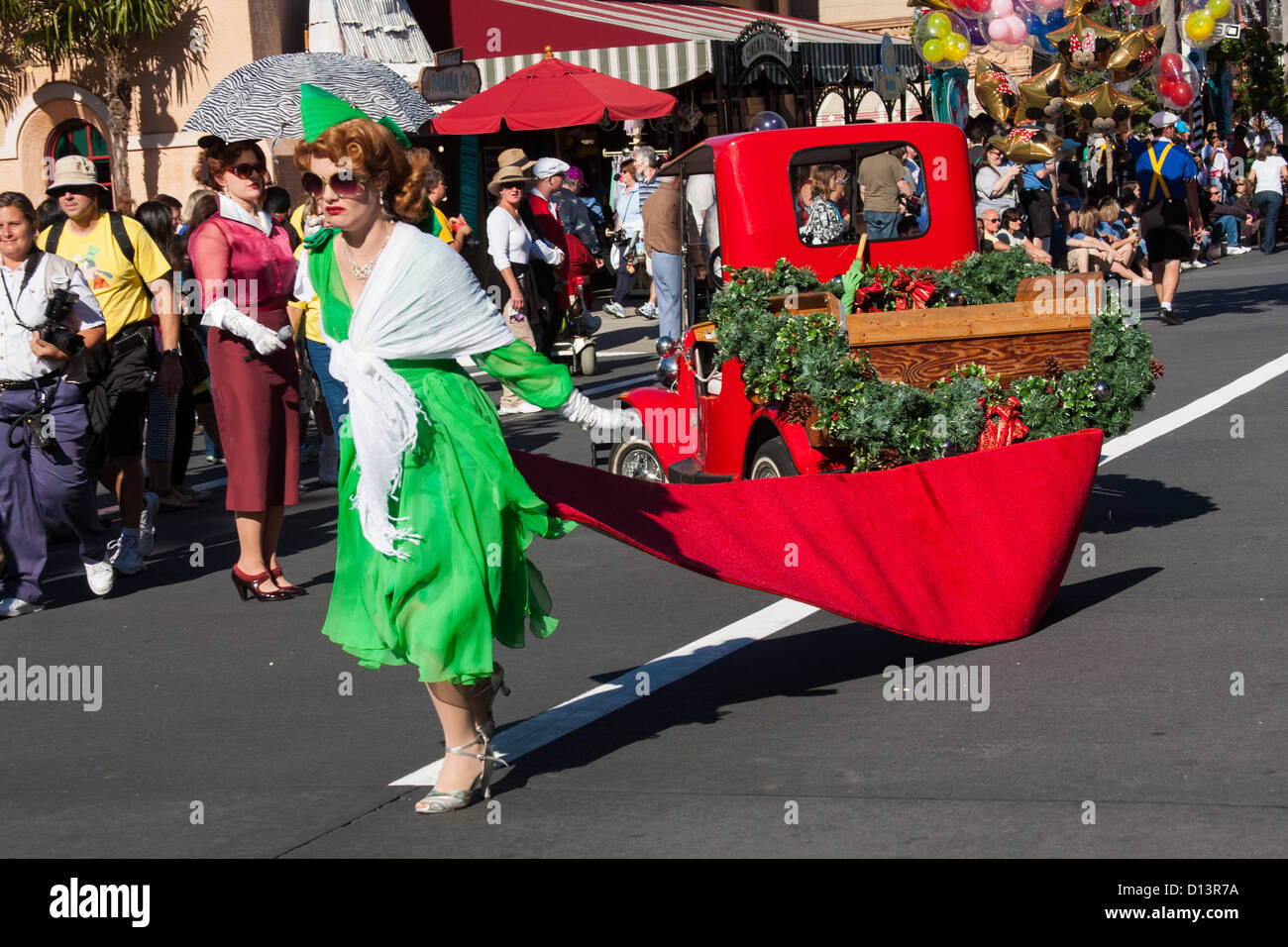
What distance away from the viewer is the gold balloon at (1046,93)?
16.4 metres

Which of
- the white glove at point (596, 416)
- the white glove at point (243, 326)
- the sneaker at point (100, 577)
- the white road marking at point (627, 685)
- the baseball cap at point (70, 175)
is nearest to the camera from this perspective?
the white glove at point (596, 416)

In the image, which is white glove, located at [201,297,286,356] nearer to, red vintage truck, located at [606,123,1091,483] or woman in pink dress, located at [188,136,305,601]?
woman in pink dress, located at [188,136,305,601]

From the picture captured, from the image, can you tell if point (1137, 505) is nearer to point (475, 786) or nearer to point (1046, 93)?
point (475, 786)

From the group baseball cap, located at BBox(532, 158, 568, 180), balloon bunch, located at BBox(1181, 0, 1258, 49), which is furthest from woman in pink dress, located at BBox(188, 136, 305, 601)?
balloon bunch, located at BBox(1181, 0, 1258, 49)

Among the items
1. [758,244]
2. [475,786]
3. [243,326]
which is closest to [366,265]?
[475,786]

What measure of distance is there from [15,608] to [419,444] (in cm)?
415

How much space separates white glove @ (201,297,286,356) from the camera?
7793 mm

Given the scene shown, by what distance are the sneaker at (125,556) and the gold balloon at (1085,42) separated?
10.5m

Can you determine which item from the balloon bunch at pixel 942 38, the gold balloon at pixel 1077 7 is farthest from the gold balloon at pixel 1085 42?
the balloon bunch at pixel 942 38

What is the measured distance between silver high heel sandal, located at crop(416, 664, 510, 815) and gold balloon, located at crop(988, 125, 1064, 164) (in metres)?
13.6

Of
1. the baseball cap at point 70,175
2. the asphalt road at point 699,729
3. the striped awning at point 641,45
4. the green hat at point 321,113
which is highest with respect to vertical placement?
the striped awning at point 641,45

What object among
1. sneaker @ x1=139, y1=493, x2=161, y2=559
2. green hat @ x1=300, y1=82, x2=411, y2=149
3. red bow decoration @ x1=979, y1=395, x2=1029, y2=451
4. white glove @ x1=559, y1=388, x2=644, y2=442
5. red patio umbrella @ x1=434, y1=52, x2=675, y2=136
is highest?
red patio umbrella @ x1=434, y1=52, x2=675, y2=136

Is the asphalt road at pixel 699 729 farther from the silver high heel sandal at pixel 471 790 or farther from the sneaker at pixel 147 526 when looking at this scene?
the sneaker at pixel 147 526

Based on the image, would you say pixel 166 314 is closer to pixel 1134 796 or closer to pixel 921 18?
pixel 1134 796
